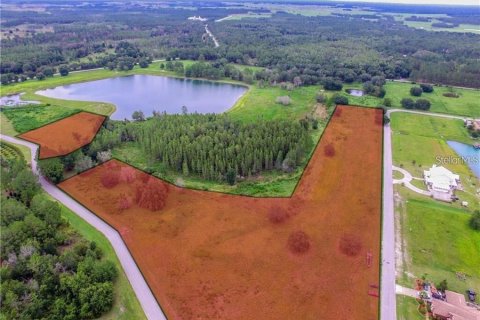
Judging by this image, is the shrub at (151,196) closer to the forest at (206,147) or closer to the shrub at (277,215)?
the forest at (206,147)

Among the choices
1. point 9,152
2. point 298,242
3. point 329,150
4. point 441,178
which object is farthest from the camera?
point 329,150

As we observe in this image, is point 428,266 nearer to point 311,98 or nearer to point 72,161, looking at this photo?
point 72,161

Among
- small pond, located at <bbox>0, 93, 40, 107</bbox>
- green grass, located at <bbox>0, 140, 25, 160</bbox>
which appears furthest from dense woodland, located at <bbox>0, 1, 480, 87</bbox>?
green grass, located at <bbox>0, 140, 25, 160</bbox>

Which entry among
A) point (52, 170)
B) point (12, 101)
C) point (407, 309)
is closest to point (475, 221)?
point (407, 309)

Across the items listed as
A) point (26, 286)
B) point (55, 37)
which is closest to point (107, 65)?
point (55, 37)

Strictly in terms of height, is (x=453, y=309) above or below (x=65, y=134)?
below

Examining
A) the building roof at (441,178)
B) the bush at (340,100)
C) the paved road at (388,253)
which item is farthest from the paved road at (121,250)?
the bush at (340,100)

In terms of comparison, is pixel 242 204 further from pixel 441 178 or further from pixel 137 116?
Result: pixel 137 116
